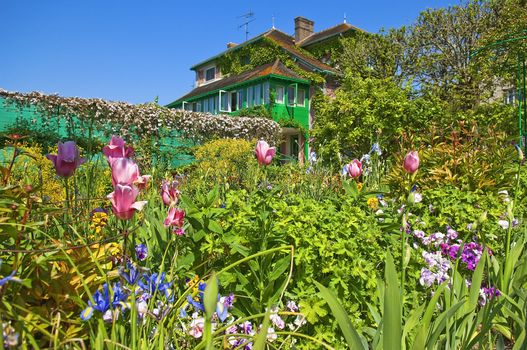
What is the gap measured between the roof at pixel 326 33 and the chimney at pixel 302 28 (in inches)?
Answer: 20.7

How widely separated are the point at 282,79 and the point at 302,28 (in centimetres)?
627

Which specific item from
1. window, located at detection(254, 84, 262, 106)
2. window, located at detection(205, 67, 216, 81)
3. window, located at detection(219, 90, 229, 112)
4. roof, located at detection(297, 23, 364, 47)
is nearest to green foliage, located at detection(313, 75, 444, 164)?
window, located at detection(254, 84, 262, 106)

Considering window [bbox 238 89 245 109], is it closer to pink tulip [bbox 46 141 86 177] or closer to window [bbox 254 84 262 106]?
window [bbox 254 84 262 106]

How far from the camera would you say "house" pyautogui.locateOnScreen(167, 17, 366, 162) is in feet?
66.6

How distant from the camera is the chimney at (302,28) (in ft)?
80.4

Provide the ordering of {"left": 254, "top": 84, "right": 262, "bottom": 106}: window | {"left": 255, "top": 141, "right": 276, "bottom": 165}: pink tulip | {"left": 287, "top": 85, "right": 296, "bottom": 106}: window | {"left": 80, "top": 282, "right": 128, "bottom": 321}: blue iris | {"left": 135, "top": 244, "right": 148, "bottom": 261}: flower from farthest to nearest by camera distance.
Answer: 1. {"left": 287, "top": 85, "right": 296, "bottom": 106}: window
2. {"left": 254, "top": 84, "right": 262, "bottom": 106}: window
3. {"left": 255, "top": 141, "right": 276, "bottom": 165}: pink tulip
4. {"left": 135, "top": 244, "right": 148, "bottom": 261}: flower
5. {"left": 80, "top": 282, "right": 128, "bottom": 321}: blue iris

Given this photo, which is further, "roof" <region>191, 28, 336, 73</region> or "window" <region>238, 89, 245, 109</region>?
"window" <region>238, 89, 245, 109</region>

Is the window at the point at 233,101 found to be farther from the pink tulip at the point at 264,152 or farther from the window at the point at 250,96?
the pink tulip at the point at 264,152

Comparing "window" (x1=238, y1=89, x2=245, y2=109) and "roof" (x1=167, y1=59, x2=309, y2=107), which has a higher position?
"roof" (x1=167, y1=59, x2=309, y2=107)

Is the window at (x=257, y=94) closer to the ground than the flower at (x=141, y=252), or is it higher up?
higher up

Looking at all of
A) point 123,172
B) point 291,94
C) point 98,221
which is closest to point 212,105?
point 291,94

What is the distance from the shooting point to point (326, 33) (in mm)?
22500

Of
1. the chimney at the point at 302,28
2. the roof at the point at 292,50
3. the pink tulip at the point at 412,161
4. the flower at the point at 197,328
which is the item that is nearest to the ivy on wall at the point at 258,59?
the roof at the point at 292,50

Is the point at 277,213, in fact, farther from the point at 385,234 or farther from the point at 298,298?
the point at 385,234
